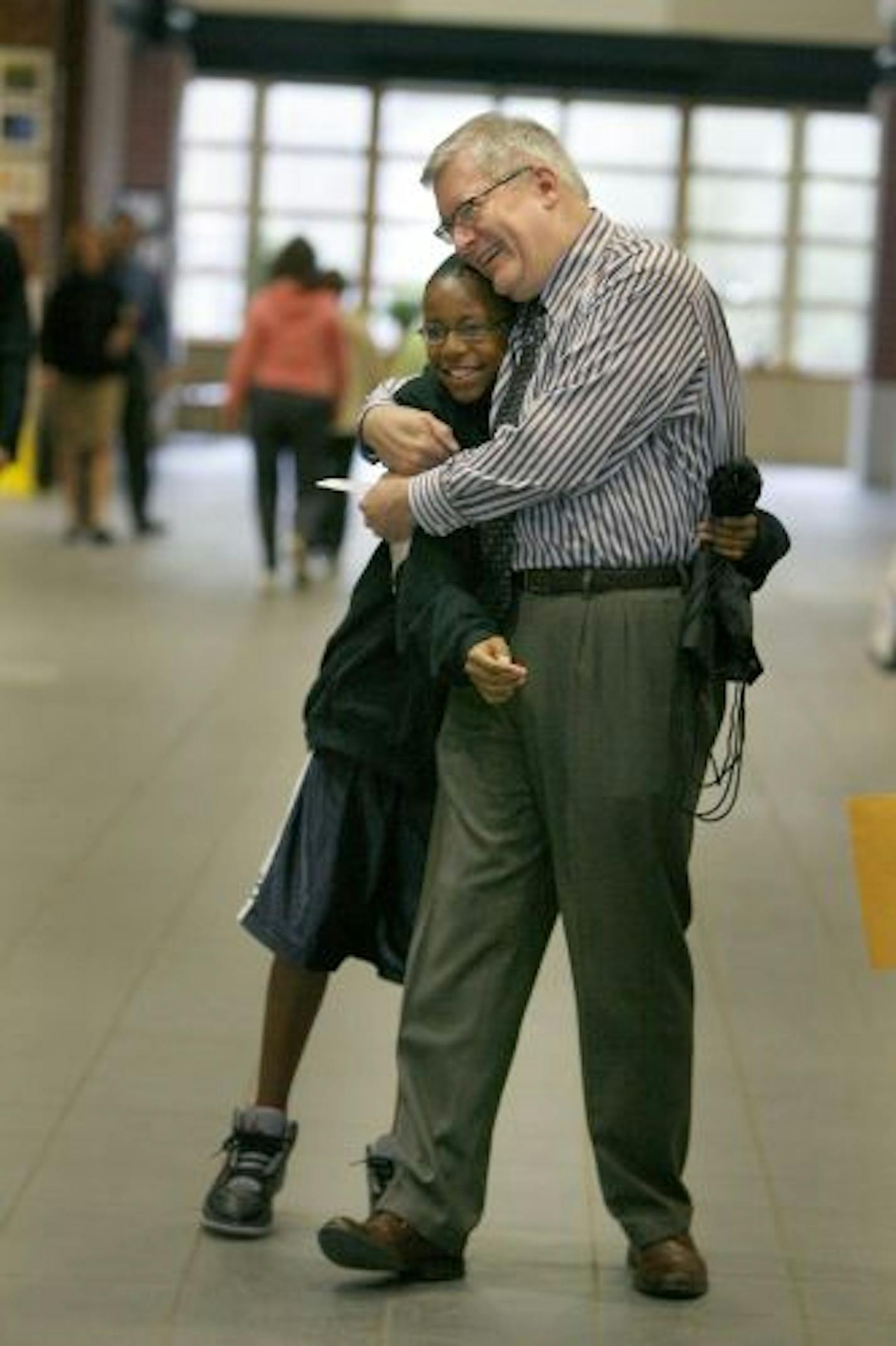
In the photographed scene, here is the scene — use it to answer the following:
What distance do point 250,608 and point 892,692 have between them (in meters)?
3.39

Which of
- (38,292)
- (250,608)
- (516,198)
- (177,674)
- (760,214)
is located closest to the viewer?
(516,198)

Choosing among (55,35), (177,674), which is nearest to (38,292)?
(55,35)

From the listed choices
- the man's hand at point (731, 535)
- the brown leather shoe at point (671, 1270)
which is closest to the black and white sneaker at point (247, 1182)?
the brown leather shoe at point (671, 1270)

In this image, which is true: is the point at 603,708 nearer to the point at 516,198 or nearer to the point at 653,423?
→ the point at 653,423

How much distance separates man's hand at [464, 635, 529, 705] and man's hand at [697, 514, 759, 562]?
31 cm

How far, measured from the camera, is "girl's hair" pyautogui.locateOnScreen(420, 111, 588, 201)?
14.4 ft

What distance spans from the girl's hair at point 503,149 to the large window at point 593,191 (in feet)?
103

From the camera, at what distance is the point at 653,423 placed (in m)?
4.41

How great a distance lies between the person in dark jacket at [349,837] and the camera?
4.66m

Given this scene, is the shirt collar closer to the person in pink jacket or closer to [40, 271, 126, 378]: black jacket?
the person in pink jacket

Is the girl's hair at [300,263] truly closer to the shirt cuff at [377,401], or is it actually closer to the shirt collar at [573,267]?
the shirt cuff at [377,401]

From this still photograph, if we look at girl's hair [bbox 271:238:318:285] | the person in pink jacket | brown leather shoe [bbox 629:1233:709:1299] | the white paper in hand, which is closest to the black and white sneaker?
brown leather shoe [bbox 629:1233:709:1299]

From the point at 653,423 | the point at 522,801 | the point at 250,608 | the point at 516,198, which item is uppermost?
the point at 516,198

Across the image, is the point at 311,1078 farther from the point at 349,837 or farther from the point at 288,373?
the point at 288,373
